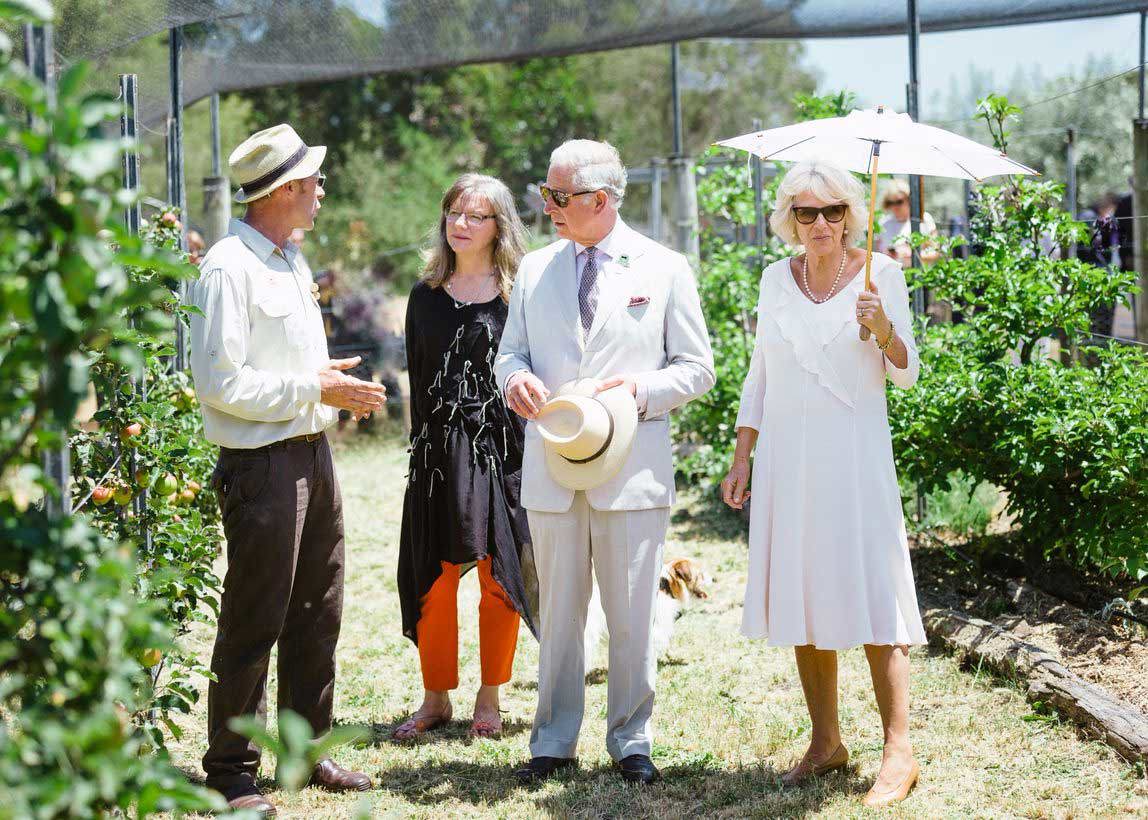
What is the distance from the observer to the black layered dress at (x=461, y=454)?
13.7ft

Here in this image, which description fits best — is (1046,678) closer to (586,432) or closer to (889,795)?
(889,795)

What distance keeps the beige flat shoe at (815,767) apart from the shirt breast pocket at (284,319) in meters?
1.85

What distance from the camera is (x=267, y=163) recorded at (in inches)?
134

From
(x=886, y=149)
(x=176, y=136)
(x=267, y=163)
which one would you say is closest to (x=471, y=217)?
(x=267, y=163)

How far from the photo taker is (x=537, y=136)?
26672 mm

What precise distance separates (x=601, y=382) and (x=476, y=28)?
418 centimetres

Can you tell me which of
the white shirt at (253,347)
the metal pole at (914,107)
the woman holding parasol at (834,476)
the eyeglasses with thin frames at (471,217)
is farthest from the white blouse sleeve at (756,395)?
the metal pole at (914,107)

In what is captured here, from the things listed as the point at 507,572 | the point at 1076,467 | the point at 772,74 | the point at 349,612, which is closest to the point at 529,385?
the point at 507,572

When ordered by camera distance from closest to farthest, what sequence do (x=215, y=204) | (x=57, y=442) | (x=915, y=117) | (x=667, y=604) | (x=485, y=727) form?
(x=57, y=442) → (x=485, y=727) → (x=667, y=604) → (x=915, y=117) → (x=215, y=204)

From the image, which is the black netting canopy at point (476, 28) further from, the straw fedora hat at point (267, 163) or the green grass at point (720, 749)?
the green grass at point (720, 749)

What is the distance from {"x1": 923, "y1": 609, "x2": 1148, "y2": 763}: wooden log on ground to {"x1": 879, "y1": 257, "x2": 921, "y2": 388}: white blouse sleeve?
3.99 ft

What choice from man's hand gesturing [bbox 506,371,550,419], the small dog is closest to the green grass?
the small dog

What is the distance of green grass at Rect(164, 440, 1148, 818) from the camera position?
11.3 ft

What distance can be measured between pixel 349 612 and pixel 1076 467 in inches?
128
